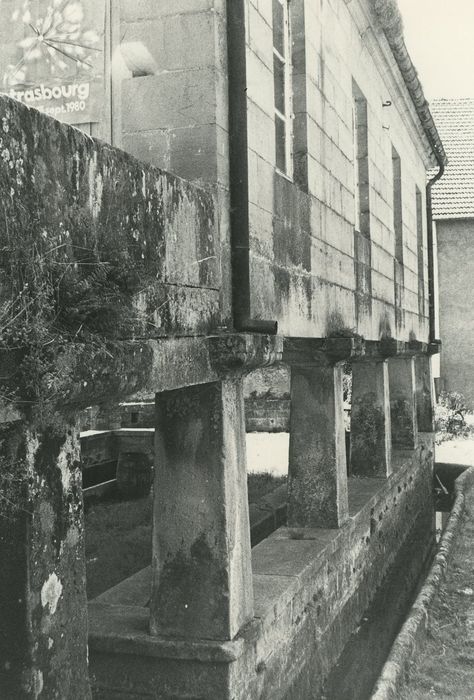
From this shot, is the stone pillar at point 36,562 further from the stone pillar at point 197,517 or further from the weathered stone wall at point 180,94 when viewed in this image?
the weathered stone wall at point 180,94

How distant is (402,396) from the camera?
13.0 metres

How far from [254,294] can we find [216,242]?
0.54 m

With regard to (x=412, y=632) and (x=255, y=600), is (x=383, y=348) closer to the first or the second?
(x=412, y=632)

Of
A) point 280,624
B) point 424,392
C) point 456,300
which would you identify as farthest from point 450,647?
point 456,300

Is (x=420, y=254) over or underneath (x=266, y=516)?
over

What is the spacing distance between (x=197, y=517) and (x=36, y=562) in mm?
1901

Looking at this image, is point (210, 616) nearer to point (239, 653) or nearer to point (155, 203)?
point (239, 653)

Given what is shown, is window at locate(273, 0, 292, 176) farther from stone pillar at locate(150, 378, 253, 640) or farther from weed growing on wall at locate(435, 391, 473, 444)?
weed growing on wall at locate(435, 391, 473, 444)

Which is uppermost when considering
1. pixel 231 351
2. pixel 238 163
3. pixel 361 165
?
pixel 361 165

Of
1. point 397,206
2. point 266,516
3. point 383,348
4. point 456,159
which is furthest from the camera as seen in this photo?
point 456,159

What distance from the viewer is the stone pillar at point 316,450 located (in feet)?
24.8

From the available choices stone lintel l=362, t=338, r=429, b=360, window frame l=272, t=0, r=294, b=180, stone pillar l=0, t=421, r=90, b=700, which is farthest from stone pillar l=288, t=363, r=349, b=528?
stone pillar l=0, t=421, r=90, b=700

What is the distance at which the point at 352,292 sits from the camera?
320 inches

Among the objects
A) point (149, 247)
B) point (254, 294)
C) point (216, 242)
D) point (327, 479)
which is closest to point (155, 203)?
point (149, 247)
